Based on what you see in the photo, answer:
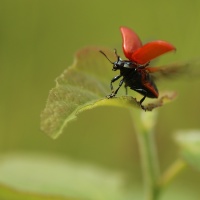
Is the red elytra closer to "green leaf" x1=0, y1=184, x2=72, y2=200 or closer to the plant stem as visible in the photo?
the plant stem

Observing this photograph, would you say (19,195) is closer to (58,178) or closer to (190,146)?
(58,178)

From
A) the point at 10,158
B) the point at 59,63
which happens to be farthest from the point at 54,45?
the point at 10,158

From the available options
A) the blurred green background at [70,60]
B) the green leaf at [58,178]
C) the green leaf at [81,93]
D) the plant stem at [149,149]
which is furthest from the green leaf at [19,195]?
the blurred green background at [70,60]

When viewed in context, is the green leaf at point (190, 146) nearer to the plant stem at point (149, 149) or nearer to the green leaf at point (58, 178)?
the plant stem at point (149, 149)

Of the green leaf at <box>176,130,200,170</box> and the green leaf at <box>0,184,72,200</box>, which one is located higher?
the green leaf at <box>176,130,200,170</box>

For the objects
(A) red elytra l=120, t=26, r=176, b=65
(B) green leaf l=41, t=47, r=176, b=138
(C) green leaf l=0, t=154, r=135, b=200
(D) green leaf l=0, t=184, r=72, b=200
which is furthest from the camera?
(C) green leaf l=0, t=154, r=135, b=200

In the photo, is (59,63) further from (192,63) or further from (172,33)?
(192,63)

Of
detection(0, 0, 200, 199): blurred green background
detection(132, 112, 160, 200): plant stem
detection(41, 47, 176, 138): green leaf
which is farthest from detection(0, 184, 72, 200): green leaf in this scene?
detection(0, 0, 200, 199): blurred green background
